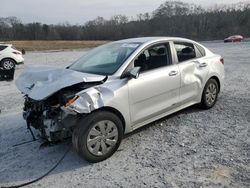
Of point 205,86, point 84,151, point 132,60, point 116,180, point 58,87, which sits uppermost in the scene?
point 132,60

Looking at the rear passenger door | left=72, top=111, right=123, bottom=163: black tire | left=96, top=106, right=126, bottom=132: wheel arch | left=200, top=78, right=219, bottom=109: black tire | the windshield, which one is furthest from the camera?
left=200, top=78, right=219, bottom=109: black tire

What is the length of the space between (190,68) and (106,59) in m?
1.55

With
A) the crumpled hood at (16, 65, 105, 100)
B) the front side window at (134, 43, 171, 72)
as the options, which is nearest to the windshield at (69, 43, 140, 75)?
the front side window at (134, 43, 171, 72)

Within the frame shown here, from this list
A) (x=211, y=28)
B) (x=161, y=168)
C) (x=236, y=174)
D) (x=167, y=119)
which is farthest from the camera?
(x=211, y=28)

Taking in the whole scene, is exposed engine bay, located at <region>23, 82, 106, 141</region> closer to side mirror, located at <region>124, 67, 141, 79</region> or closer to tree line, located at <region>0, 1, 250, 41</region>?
side mirror, located at <region>124, 67, 141, 79</region>

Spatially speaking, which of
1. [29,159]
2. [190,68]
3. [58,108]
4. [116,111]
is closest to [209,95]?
[190,68]

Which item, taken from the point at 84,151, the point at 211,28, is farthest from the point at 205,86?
the point at 211,28

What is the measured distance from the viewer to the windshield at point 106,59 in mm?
4198

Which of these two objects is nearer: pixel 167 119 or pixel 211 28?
pixel 167 119

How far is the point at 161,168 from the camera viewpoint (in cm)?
346

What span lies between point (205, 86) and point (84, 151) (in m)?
2.91

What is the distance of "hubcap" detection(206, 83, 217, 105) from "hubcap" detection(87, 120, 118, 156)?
2491mm

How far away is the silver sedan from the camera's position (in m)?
3.56

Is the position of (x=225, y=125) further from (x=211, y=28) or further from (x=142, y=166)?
(x=211, y=28)
